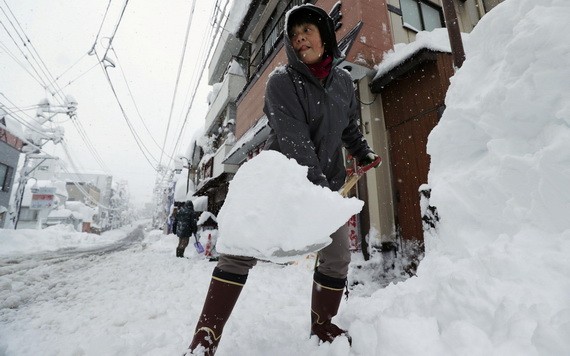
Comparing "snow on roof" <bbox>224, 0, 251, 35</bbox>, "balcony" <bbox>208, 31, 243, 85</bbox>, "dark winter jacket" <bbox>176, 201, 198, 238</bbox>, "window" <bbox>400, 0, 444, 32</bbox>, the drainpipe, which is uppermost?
"balcony" <bbox>208, 31, 243, 85</bbox>

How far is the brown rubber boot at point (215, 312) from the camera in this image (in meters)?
1.35

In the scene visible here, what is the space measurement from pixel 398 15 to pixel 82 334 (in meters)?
7.77

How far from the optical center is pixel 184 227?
9.27 meters

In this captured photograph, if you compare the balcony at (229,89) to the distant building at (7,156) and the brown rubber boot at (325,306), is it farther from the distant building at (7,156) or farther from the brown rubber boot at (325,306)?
the distant building at (7,156)

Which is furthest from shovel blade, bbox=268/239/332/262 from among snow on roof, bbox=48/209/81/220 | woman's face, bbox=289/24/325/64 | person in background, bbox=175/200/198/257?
snow on roof, bbox=48/209/81/220

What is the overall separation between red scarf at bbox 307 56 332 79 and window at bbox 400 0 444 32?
5.71 meters

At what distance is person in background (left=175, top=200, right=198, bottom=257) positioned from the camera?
903 cm

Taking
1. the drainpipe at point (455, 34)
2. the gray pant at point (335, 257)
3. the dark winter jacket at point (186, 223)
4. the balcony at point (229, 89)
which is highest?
the balcony at point (229, 89)

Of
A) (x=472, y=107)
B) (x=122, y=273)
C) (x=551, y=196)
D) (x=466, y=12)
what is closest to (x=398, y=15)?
(x=466, y=12)

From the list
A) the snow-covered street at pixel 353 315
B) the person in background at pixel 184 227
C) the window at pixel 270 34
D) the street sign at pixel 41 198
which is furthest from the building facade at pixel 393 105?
the street sign at pixel 41 198

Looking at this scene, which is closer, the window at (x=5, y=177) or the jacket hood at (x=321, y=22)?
the jacket hood at (x=321, y=22)

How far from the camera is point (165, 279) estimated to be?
4562 millimetres

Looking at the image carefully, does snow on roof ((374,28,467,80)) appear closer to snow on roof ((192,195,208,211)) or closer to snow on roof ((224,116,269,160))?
snow on roof ((224,116,269,160))

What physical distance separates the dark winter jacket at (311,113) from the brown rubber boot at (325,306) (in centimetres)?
62
